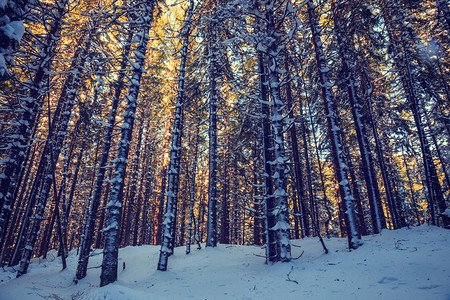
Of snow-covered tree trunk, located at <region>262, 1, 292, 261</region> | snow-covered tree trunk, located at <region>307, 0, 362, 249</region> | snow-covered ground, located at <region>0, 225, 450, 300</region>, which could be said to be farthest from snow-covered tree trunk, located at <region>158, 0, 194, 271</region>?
snow-covered tree trunk, located at <region>307, 0, 362, 249</region>

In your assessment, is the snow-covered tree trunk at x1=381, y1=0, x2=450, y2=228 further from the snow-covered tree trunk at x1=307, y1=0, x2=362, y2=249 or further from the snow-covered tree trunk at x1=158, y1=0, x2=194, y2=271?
the snow-covered tree trunk at x1=158, y1=0, x2=194, y2=271

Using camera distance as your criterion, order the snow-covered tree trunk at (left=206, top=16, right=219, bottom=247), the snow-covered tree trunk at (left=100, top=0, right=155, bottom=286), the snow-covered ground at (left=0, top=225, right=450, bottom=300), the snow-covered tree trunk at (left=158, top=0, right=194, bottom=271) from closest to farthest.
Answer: the snow-covered ground at (left=0, top=225, right=450, bottom=300) → the snow-covered tree trunk at (left=100, top=0, right=155, bottom=286) → the snow-covered tree trunk at (left=158, top=0, right=194, bottom=271) → the snow-covered tree trunk at (left=206, top=16, right=219, bottom=247)

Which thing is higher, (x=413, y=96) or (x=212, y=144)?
(x=413, y=96)

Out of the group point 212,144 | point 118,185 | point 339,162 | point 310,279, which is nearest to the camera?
point 310,279

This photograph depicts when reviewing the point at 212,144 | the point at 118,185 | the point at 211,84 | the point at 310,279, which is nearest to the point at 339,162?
the point at 310,279

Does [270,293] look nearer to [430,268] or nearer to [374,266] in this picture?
[374,266]

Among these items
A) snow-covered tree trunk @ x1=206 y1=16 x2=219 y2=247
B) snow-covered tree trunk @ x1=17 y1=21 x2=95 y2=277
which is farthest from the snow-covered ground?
snow-covered tree trunk @ x1=206 y1=16 x2=219 y2=247

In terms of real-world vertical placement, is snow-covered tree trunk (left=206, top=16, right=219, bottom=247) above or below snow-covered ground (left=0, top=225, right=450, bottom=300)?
above

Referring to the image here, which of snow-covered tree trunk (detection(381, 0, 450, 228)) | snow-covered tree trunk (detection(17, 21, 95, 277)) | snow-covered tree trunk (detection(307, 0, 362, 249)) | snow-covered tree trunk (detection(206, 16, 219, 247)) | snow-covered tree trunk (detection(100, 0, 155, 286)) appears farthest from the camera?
snow-covered tree trunk (detection(206, 16, 219, 247))

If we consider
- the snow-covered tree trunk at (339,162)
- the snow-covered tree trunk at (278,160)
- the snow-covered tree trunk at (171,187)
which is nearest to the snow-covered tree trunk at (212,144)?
the snow-covered tree trunk at (171,187)

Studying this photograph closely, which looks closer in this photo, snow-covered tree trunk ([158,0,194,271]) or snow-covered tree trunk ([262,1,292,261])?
snow-covered tree trunk ([262,1,292,261])

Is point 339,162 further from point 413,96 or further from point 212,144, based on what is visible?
point 212,144

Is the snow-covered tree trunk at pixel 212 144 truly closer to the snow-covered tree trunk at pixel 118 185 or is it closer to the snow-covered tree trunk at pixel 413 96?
the snow-covered tree trunk at pixel 118 185

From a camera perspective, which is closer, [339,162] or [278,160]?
[278,160]
